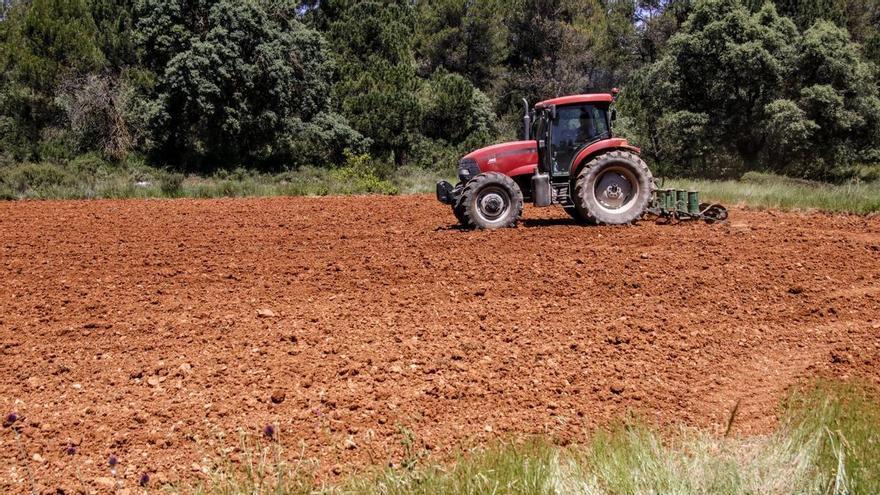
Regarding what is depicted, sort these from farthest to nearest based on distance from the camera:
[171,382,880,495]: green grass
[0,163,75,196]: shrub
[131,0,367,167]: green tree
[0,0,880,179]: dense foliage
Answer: [0,0,880,179]: dense foliage, [131,0,367,167]: green tree, [0,163,75,196]: shrub, [171,382,880,495]: green grass

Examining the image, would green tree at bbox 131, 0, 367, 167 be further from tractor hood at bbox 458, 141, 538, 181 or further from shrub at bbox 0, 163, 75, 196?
tractor hood at bbox 458, 141, 538, 181

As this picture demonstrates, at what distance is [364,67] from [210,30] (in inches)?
298

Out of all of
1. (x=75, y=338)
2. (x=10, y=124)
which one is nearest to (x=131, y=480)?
(x=75, y=338)

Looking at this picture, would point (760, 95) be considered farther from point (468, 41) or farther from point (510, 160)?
point (510, 160)

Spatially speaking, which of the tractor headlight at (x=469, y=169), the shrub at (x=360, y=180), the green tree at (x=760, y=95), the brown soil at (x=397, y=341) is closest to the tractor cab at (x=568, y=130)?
the tractor headlight at (x=469, y=169)

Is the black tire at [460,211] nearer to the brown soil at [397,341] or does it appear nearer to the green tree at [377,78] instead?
the brown soil at [397,341]

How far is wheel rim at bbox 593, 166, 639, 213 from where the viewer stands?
Answer: 1098cm

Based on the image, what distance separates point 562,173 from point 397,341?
19.9 feet

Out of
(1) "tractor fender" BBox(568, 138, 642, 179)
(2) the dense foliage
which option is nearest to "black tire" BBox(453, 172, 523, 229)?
(1) "tractor fender" BBox(568, 138, 642, 179)

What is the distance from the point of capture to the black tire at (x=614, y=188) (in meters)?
10.6

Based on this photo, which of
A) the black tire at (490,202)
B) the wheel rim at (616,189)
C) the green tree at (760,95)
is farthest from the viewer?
the green tree at (760,95)

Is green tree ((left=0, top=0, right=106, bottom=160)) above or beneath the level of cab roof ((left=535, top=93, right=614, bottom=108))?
above

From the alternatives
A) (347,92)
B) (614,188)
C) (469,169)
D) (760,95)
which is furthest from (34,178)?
(760,95)

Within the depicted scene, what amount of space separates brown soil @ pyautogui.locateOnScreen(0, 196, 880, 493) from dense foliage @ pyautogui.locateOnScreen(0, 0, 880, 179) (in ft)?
62.6
